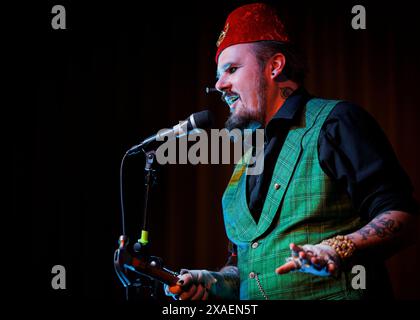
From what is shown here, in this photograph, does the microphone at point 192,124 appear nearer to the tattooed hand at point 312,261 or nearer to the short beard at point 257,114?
the short beard at point 257,114

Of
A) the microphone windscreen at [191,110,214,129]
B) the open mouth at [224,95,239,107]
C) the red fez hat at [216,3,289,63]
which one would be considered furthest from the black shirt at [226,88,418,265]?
the red fez hat at [216,3,289,63]

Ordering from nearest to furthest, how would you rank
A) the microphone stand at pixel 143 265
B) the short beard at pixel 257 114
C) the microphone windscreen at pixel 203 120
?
1. the microphone stand at pixel 143 265
2. the microphone windscreen at pixel 203 120
3. the short beard at pixel 257 114

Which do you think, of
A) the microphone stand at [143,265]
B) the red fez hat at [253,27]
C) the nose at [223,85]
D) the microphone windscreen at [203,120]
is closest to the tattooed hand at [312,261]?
the microphone stand at [143,265]

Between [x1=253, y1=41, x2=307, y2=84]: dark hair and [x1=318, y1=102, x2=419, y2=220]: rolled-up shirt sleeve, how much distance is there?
1.56 ft

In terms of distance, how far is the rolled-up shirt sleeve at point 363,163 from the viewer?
1.34 metres

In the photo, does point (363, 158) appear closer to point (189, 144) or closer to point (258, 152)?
point (258, 152)

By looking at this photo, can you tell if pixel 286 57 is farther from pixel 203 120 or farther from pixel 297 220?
pixel 297 220

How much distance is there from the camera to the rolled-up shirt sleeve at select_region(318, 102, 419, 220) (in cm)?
134

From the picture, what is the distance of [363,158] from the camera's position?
4.63 ft

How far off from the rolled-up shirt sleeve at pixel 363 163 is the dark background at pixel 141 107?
4.81ft

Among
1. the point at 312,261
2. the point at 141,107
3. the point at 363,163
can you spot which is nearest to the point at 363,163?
Result: the point at 363,163
